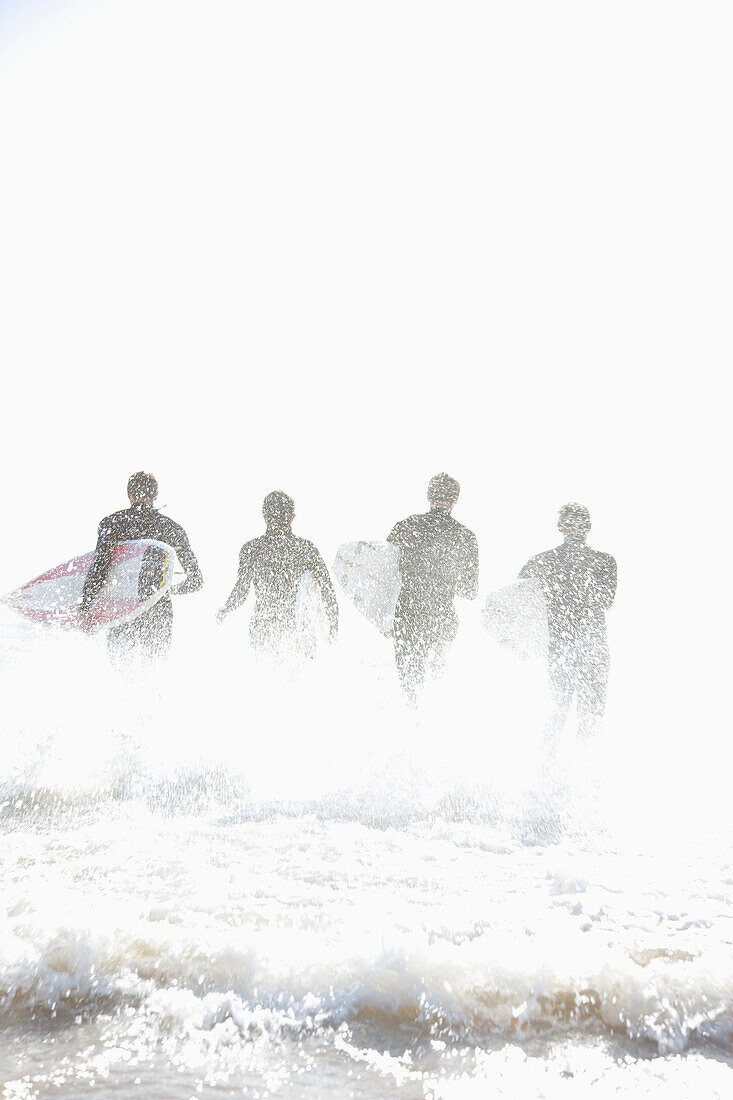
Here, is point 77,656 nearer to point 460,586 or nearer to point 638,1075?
point 460,586

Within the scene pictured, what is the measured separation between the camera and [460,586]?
16.3 feet

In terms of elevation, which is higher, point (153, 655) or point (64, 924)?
point (153, 655)

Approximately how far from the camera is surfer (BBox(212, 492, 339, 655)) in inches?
194

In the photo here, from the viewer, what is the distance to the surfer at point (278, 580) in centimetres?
494

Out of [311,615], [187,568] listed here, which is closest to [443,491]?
[311,615]

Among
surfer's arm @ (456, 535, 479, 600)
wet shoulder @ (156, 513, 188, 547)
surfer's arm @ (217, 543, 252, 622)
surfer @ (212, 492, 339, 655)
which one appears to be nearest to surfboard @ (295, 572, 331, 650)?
surfer @ (212, 492, 339, 655)

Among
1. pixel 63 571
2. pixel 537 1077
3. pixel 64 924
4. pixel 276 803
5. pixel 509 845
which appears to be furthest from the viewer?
pixel 63 571

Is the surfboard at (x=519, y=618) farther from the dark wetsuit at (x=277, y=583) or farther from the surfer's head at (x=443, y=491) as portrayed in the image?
the dark wetsuit at (x=277, y=583)

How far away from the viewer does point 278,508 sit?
16.5 ft

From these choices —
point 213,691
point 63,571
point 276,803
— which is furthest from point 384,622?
point 63,571

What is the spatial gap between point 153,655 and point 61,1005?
3168mm

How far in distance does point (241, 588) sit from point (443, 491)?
185 centimetres

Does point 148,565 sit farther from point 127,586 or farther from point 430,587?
point 430,587

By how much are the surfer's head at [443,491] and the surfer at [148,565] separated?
200cm
